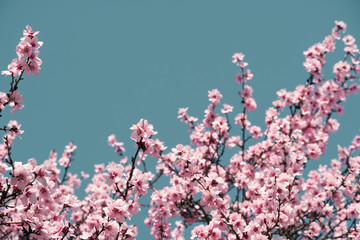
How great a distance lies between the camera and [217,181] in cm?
418

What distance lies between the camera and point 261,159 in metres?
7.14

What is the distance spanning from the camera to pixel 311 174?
27.8 ft

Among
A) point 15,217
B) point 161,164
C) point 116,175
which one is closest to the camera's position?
point 15,217

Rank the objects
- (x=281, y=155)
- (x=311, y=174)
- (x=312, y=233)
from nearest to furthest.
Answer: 1. (x=312, y=233)
2. (x=281, y=155)
3. (x=311, y=174)

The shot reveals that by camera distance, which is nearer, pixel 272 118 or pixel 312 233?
pixel 312 233

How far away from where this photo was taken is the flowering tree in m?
3.37

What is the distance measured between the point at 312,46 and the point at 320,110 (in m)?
2.11

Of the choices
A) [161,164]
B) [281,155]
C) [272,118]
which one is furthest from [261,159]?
[161,164]

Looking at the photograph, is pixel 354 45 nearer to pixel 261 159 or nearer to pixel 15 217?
pixel 261 159

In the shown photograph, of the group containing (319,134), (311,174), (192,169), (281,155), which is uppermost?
(319,134)

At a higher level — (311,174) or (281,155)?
(311,174)

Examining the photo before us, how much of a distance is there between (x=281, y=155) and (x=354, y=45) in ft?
13.9

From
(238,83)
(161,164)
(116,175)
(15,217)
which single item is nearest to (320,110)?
(238,83)

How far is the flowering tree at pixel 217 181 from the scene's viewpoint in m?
3.37
